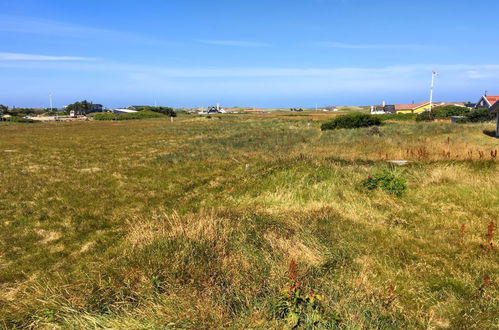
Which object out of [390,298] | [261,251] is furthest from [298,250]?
[390,298]

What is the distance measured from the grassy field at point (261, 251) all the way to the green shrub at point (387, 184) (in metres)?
0.29

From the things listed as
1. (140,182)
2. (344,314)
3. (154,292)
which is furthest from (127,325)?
(140,182)

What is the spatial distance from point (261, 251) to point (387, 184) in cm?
528

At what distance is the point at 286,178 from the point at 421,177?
14.3 feet

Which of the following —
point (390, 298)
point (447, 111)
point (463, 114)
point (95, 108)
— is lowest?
point (390, 298)

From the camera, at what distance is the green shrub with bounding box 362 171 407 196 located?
28.8 feet

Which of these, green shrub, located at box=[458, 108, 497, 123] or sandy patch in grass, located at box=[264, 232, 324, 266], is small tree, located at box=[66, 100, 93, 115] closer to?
green shrub, located at box=[458, 108, 497, 123]

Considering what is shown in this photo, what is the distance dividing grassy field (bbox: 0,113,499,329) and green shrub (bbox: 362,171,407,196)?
0.29 meters

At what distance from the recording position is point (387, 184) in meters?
8.95

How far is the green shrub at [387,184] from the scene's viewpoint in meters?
8.78

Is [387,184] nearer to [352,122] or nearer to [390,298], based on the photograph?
[390,298]

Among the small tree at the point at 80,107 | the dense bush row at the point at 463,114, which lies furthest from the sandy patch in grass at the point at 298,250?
the small tree at the point at 80,107

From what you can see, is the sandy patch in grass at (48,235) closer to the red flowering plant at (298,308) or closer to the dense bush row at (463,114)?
the red flowering plant at (298,308)

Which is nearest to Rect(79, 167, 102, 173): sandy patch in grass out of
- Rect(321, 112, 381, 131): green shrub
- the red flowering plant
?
the red flowering plant
